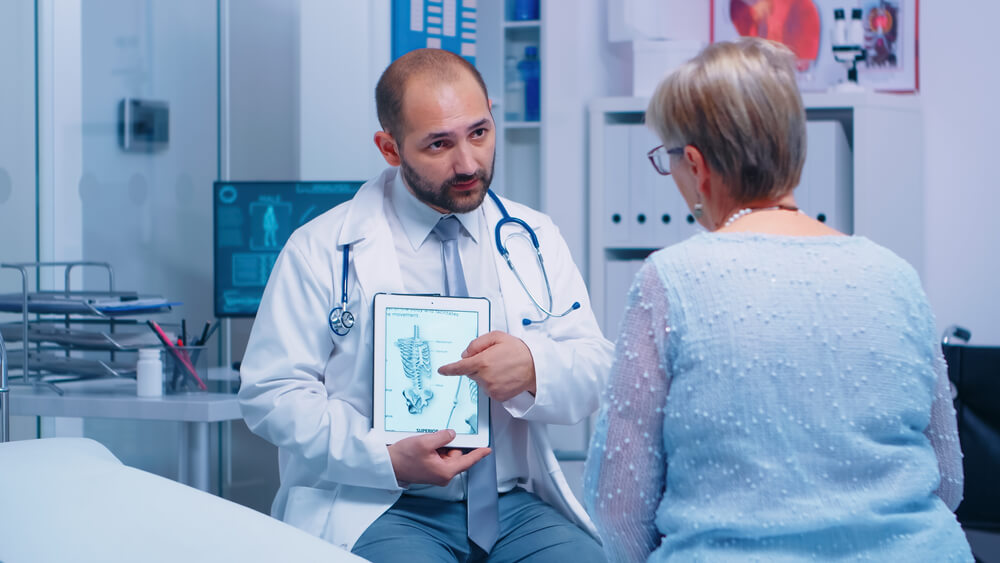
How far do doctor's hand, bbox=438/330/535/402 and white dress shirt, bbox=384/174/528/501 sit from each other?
9 centimetres

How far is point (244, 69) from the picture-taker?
3256 millimetres

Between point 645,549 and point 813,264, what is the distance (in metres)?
0.38

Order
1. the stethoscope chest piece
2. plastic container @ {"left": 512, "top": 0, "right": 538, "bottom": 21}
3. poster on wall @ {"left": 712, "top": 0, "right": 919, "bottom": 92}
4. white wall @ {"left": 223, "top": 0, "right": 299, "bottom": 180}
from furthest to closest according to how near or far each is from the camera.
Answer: plastic container @ {"left": 512, "top": 0, "right": 538, "bottom": 21}, poster on wall @ {"left": 712, "top": 0, "right": 919, "bottom": 92}, white wall @ {"left": 223, "top": 0, "right": 299, "bottom": 180}, the stethoscope chest piece

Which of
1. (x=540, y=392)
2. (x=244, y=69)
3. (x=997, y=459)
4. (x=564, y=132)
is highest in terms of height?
(x=244, y=69)

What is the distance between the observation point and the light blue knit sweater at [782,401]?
103cm

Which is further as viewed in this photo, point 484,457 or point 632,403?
point 484,457

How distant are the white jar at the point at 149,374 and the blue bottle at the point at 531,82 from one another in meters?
1.86

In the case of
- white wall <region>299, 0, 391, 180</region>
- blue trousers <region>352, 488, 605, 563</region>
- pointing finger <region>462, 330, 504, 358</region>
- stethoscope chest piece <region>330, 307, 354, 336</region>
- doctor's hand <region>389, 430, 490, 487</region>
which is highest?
white wall <region>299, 0, 391, 180</region>

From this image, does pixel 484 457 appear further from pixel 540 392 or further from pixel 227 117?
pixel 227 117

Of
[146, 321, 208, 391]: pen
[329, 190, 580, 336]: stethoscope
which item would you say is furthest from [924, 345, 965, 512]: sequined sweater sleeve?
[146, 321, 208, 391]: pen

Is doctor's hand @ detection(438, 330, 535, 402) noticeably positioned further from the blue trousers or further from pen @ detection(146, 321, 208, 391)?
pen @ detection(146, 321, 208, 391)

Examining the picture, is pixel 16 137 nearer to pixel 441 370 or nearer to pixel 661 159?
pixel 441 370

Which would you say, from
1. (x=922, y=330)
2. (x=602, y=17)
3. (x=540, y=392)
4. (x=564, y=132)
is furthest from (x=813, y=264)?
(x=602, y=17)

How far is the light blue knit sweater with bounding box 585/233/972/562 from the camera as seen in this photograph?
1.03 m
